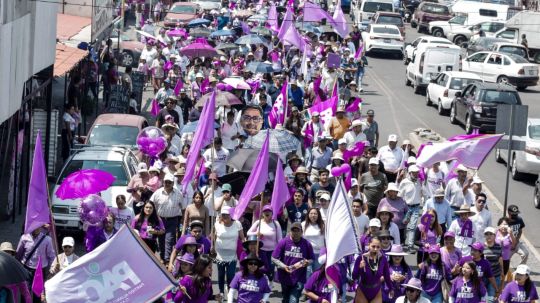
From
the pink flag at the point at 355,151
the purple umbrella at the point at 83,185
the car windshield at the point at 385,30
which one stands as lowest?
the pink flag at the point at 355,151

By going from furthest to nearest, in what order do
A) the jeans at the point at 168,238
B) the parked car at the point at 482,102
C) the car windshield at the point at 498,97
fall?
the car windshield at the point at 498,97 → the parked car at the point at 482,102 → the jeans at the point at 168,238

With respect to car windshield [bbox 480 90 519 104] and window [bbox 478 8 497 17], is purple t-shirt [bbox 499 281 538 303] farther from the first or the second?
window [bbox 478 8 497 17]

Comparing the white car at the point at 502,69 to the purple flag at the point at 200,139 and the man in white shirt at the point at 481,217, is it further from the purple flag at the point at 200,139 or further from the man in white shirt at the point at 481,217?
the man in white shirt at the point at 481,217

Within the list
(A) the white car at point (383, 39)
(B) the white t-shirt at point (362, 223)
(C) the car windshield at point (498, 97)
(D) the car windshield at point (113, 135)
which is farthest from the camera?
(A) the white car at point (383, 39)

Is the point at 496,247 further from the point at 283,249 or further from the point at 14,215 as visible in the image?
the point at 14,215

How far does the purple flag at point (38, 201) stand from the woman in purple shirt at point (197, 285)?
212 centimetres

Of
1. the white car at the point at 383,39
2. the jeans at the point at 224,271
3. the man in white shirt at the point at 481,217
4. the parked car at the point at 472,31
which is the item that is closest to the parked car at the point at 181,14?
the white car at the point at 383,39

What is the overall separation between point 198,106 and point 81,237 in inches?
237

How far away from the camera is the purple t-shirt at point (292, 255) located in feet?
55.3

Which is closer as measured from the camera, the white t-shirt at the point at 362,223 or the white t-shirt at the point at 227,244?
the white t-shirt at the point at 227,244

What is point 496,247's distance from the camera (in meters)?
18.2

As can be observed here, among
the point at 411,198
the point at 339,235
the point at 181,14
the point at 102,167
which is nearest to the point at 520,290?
the point at 339,235

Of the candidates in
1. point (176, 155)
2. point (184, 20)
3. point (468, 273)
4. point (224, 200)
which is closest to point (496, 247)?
point (468, 273)

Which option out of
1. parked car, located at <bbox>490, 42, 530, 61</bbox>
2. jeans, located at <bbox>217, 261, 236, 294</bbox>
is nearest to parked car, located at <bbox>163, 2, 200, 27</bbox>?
parked car, located at <bbox>490, 42, 530, 61</bbox>
